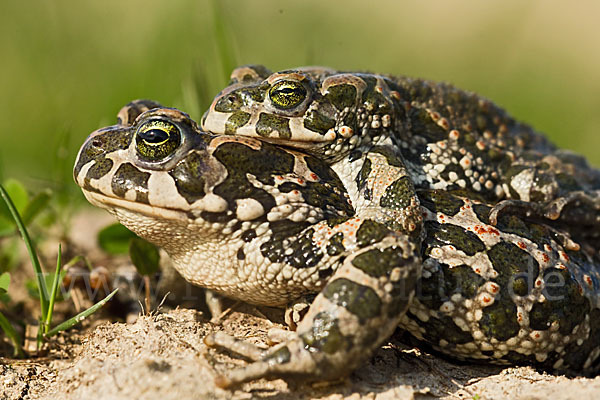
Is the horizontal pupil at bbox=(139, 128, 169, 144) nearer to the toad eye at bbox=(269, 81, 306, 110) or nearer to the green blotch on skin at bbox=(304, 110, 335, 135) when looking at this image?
the toad eye at bbox=(269, 81, 306, 110)

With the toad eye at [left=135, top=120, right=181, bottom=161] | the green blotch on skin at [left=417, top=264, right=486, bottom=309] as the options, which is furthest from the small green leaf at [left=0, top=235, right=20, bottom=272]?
the green blotch on skin at [left=417, top=264, right=486, bottom=309]

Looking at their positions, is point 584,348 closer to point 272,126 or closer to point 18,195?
point 272,126

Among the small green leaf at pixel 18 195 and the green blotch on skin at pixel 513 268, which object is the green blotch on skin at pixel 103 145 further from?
the green blotch on skin at pixel 513 268

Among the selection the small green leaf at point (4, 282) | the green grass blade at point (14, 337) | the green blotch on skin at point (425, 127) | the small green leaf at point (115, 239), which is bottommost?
the green grass blade at point (14, 337)

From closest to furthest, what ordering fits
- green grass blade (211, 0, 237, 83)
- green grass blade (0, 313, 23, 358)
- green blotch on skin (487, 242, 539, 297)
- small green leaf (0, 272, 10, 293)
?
green blotch on skin (487, 242, 539, 297) < green grass blade (0, 313, 23, 358) < small green leaf (0, 272, 10, 293) < green grass blade (211, 0, 237, 83)

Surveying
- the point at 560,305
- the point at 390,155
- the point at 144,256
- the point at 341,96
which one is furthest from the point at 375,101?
the point at 144,256

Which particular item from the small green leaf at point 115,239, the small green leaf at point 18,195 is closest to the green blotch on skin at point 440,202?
the small green leaf at point 115,239

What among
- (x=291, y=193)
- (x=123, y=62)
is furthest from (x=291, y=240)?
(x=123, y=62)
